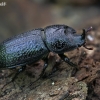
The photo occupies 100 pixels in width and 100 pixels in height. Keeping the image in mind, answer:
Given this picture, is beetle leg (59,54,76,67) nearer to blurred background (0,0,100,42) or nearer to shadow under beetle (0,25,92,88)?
shadow under beetle (0,25,92,88)

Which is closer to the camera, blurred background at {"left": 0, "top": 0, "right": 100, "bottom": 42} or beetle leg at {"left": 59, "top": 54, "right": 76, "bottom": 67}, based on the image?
beetle leg at {"left": 59, "top": 54, "right": 76, "bottom": 67}

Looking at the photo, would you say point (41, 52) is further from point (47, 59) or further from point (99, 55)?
point (99, 55)

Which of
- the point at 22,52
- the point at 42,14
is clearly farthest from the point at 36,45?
the point at 42,14

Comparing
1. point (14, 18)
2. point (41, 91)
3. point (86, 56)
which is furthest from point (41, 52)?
point (14, 18)

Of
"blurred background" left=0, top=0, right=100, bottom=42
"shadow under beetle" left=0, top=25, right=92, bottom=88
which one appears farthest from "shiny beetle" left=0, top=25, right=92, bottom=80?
"blurred background" left=0, top=0, right=100, bottom=42

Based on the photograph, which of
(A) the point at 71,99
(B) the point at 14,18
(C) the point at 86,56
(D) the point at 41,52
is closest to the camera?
(A) the point at 71,99

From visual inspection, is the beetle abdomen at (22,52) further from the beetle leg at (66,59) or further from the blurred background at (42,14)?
the blurred background at (42,14)

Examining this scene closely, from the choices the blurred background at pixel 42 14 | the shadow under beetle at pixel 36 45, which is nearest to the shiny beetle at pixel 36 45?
the shadow under beetle at pixel 36 45
